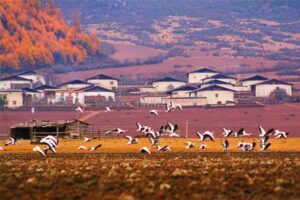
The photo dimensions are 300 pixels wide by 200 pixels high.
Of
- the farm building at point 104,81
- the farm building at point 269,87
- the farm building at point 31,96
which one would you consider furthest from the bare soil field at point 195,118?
the farm building at point 104,81

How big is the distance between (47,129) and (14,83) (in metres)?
53.7

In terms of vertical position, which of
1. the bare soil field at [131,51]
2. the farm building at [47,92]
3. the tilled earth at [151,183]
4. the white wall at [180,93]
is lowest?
the tilled earth at [151,183]

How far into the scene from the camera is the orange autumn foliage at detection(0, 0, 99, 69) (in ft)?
409

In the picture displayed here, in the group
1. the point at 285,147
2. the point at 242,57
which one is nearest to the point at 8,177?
the point at 285,147

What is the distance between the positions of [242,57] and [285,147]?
4176 inches

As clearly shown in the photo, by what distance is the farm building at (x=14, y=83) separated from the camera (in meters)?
101

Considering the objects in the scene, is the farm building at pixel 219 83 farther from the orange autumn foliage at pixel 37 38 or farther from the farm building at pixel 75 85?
the orange autumn foliage at pixel 37 38

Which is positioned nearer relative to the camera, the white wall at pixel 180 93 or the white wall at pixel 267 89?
the white wall at pixel 180 93

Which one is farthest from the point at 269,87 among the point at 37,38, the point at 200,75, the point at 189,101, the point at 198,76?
the point at 37,38

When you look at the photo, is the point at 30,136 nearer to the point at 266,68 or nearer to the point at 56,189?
the point at 56,189

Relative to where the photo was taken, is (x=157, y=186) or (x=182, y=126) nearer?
(x=157, y=186)

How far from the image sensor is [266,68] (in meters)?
130

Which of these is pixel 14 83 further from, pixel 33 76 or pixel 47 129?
pixel 47 129

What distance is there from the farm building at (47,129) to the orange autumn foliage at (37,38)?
234 ft
